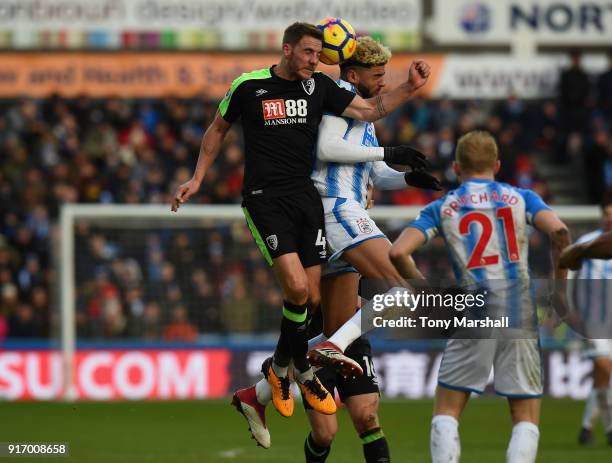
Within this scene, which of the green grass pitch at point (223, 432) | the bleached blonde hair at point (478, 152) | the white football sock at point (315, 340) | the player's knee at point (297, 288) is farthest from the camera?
the green grass pitch at point (223, 432)

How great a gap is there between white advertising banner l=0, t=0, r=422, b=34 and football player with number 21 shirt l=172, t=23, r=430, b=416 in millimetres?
15319

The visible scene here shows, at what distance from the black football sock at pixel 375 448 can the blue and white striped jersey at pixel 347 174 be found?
1432 millimetres

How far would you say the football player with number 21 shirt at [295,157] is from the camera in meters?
8.23

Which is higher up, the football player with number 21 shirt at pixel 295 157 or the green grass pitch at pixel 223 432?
the football player with number 21 shirt at pixel 295 157

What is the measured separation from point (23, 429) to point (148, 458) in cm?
274

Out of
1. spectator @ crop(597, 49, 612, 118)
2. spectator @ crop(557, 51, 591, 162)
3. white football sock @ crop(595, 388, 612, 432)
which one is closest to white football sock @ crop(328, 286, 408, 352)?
white football sock @ crop(595, 388, 612, 432)

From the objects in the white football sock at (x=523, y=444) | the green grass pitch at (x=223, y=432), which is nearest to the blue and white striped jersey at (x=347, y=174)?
the white football sock at (x=523, y=444)

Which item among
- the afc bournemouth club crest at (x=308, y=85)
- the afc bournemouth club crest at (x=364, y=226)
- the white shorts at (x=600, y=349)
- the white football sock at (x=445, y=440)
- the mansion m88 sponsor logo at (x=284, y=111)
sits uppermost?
the afc bournemouth club crest at (x=308, y=85)

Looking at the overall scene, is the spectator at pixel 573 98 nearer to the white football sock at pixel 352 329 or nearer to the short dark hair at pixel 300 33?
the short dark hair at pixel 300 33

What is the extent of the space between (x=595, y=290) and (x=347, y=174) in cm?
508

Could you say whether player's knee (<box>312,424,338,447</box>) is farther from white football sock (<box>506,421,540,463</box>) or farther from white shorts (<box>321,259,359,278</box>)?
white football sock (<box>506,421,540,463</box>)

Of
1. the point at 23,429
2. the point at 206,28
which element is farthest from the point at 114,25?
the point at 23,429

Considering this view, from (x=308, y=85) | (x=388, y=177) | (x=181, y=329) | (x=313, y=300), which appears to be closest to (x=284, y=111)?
(x=308, y=85)

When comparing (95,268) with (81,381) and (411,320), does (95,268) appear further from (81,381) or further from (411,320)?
(411,320)
